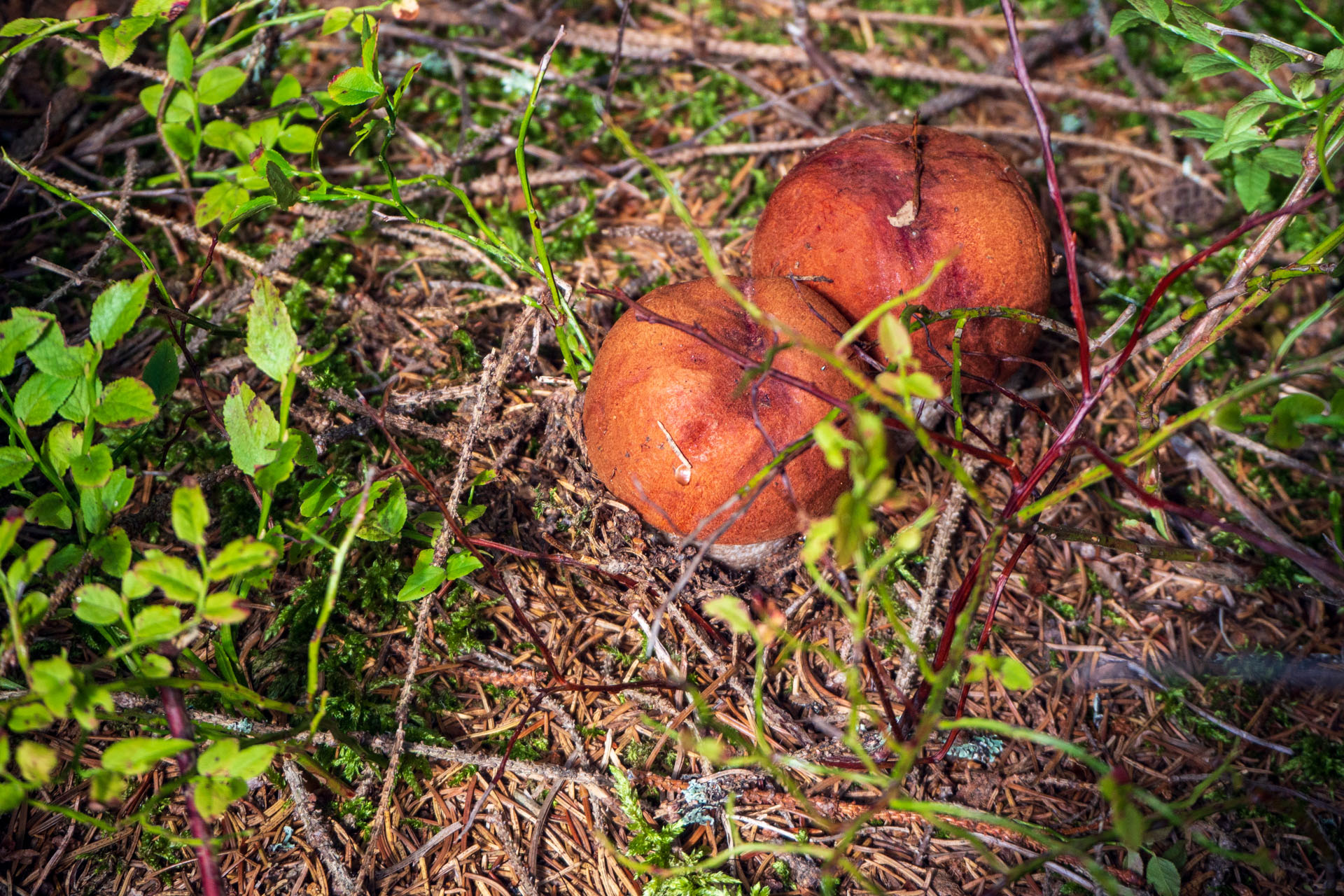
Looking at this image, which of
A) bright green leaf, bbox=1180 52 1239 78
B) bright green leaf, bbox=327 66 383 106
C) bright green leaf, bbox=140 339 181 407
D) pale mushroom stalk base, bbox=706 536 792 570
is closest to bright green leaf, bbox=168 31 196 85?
bright green leaf, bbox=327 66 383 106

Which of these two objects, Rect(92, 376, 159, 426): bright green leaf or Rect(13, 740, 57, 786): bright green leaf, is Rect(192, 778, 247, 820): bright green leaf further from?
Rect(92, 376, 159, 426): bright green leaf

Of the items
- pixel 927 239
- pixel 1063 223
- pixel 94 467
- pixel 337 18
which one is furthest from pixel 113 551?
pixel 1063 223

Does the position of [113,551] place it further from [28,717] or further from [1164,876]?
[1164,876]

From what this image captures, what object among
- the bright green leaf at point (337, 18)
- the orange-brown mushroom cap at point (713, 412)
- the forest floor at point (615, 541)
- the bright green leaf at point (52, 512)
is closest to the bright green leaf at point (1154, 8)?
the forest floor at point (615, 541)

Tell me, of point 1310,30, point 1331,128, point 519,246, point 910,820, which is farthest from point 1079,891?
point 1310,30

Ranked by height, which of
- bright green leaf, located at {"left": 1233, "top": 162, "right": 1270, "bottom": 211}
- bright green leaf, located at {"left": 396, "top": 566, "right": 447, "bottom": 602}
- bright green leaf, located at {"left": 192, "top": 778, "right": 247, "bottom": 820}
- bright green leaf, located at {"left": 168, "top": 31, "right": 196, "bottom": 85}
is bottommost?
bright green leaf, located at {"left": 396, "top": 566, "right": 447, "bottom": 602}

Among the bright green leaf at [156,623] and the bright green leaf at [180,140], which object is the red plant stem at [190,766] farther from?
the bright green leaf at [180,140]

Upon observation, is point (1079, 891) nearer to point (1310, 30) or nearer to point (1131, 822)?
point (1131, 822)

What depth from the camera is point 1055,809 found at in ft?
6.97

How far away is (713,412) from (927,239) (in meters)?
0.79

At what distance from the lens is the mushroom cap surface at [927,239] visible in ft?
7.16

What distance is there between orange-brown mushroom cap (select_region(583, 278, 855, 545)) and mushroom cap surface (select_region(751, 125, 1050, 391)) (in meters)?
0.17

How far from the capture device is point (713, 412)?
6.45 feet

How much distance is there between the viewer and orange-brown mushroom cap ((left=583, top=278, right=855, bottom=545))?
197 cm
